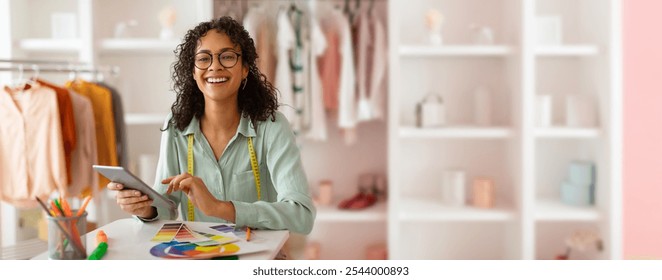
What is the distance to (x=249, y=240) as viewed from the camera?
732 millimetres

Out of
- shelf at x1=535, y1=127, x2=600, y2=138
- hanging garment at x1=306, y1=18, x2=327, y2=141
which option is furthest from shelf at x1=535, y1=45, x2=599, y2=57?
hanging garment at x1=306, y1=18, x2=327, y2=141

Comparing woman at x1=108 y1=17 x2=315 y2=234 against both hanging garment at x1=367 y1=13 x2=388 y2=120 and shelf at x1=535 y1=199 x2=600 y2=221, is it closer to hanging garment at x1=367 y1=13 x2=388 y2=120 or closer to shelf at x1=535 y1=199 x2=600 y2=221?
shelf at x1=535 y1=199 x2=600 y2=221

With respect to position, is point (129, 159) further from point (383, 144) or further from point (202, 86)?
point (383, 144)

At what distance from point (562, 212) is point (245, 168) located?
2.77 feet

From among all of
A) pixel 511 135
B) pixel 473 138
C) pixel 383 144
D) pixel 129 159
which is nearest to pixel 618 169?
pixel 511 135

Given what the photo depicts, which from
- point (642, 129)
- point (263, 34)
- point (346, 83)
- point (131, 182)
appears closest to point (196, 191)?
point (131, 182)

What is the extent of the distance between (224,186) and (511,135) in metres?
0.88

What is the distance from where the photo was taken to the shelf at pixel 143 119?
3.07 ft

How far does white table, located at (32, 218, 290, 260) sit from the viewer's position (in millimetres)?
717

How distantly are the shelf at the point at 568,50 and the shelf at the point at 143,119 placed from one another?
0.89m

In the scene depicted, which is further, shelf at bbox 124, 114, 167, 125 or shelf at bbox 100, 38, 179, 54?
shelf at bbox 100, 38, 179, 54

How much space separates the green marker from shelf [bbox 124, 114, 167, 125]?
0.75 feet

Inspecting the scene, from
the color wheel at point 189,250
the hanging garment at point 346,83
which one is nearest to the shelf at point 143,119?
the color wheel at point 189,250
